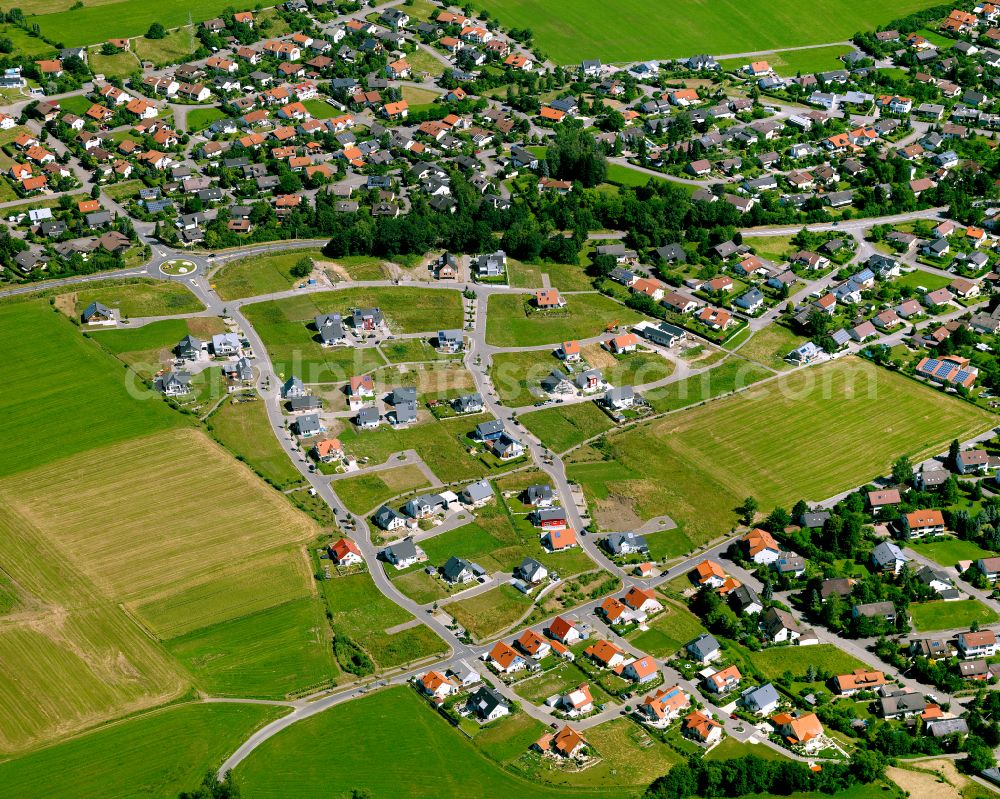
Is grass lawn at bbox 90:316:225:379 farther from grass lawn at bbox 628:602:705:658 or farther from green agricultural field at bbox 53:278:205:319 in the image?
grass lawn at bbox 628:602:705:658

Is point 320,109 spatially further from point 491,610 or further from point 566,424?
point 491,610

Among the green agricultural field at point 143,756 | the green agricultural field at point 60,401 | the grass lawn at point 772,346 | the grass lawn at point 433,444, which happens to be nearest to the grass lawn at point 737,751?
the green agricultural field at point 143,756

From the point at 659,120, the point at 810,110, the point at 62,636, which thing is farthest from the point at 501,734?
the point at 810,110

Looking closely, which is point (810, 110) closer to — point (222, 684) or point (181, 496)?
point (181, 496)

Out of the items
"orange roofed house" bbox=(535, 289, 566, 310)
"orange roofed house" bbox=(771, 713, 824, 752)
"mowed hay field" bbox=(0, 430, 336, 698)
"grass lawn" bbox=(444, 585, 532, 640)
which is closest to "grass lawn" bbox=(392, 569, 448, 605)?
"grass lawn" bbox=(444, 585, 532, 640)

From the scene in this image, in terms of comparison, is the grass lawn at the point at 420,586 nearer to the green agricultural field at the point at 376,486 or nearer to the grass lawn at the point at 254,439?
the green agricultural field at the point at 376,486

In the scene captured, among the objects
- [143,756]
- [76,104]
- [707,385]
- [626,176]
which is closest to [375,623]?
[143,756]
